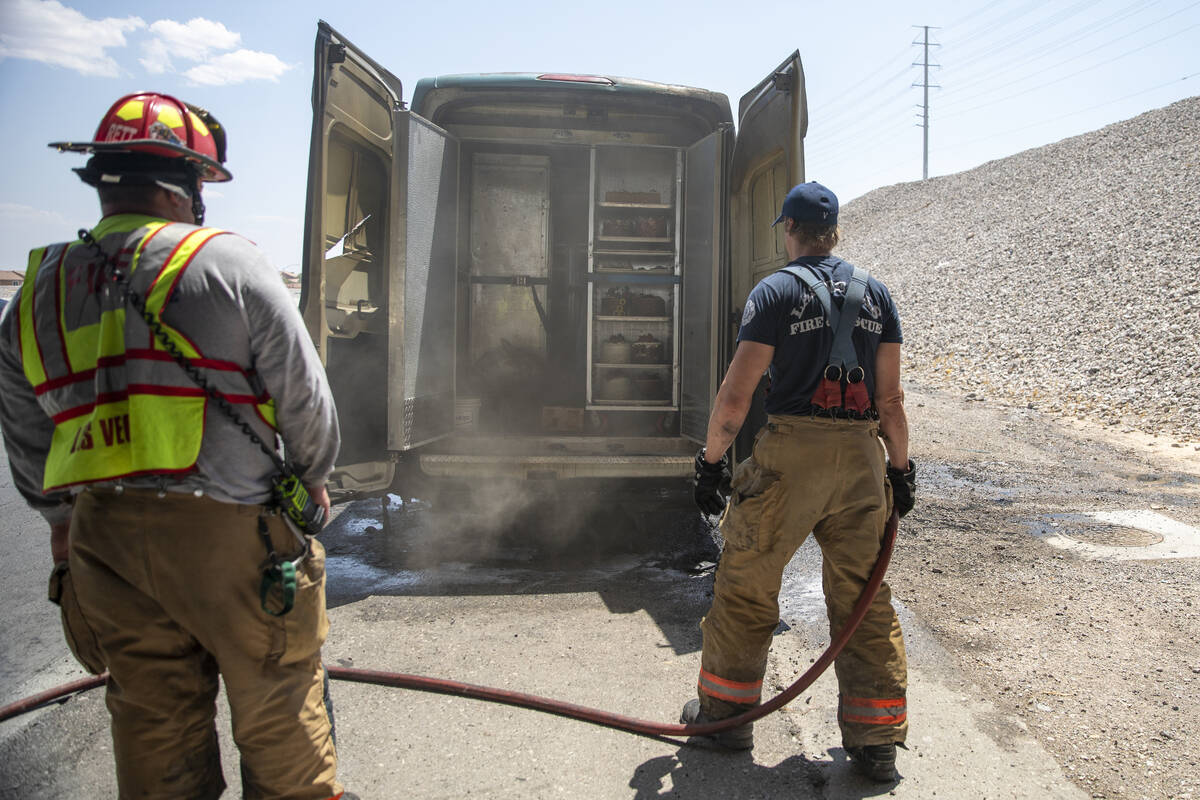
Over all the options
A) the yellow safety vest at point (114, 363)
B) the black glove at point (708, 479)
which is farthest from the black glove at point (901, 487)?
the yellow safety vest at point (114, 363)

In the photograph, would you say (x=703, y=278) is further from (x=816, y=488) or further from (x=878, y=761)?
(x=878, y=761)

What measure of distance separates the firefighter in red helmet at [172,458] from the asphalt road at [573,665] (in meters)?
0.93

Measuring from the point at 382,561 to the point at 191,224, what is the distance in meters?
3.52

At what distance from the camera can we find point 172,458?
1.82 m

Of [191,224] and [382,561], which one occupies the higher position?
[191,224]

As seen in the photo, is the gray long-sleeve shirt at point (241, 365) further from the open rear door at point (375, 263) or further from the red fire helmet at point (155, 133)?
the open rear door at point (375, 263)

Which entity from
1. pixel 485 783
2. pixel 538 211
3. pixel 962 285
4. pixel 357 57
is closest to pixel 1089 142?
pixel 962 285

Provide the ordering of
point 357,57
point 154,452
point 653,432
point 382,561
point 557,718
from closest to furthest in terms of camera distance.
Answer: point 154,452, point 557,718, point 357,57, point 382,561, point 653,432

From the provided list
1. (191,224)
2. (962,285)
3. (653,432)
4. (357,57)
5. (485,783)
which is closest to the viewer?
(191,224)

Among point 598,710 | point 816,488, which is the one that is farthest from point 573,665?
point 816,488

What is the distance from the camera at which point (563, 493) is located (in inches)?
222

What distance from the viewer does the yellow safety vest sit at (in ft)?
5.96

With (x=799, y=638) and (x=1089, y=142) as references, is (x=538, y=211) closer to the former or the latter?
(x=799, y=638)

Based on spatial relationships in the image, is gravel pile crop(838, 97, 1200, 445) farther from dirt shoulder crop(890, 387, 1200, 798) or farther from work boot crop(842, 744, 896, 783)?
work boot crop(842, 744, 896, 783)
